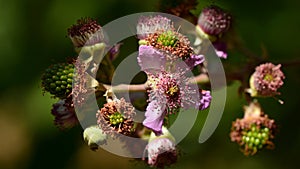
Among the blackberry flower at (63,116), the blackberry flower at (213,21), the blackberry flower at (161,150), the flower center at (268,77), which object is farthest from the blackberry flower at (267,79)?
the blackberry flower at (63,116)

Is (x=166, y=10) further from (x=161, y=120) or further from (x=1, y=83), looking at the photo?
(x=1, y=83)

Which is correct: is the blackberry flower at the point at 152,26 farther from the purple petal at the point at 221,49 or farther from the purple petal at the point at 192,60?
the purple petal at the point at 221,49

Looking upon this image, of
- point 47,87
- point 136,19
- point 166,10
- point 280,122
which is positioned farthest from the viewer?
point 280,122

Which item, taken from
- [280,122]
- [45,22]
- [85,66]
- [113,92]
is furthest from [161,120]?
[45,22]

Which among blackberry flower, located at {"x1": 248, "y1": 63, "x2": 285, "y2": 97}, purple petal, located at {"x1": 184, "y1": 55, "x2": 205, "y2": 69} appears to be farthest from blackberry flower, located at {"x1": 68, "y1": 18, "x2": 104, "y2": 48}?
blackberry flower, located at {"x1": 248, "y1": 63, "x2": 285, "y2": 97}

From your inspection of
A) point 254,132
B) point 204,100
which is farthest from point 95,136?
point 254,132

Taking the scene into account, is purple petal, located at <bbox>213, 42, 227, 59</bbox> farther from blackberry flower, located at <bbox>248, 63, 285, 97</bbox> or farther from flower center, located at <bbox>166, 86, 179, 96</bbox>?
flower center, located at <bbox>166, 86, 179, 96</bbox>
